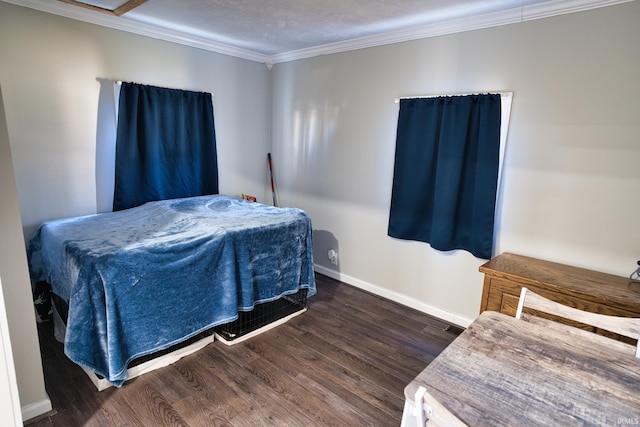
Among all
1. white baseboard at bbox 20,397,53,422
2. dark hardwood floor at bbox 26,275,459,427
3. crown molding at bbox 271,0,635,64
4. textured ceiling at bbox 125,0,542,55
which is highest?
textured ceiling at bbox 125,0,542,55

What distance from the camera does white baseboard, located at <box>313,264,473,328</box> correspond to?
2.91 meters

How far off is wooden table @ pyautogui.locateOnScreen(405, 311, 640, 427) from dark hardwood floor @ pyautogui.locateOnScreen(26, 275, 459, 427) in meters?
0.91

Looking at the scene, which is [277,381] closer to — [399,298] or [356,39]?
[399,298]

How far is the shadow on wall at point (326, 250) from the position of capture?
12.3 ft

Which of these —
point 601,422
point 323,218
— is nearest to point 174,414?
point 601,422

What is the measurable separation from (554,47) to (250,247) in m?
2.45

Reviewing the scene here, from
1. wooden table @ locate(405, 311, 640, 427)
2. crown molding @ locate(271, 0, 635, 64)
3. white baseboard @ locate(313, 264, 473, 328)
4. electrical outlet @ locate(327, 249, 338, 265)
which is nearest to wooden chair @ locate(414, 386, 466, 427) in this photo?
wooden table @ locate(405, 311, 640, 427)

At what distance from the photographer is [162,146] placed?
3238 mm

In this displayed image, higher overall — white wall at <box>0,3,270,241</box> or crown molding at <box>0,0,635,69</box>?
crown molding at <box>0,0,635,69</box>

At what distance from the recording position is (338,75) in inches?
135

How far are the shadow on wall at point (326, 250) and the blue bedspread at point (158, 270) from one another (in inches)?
30.8

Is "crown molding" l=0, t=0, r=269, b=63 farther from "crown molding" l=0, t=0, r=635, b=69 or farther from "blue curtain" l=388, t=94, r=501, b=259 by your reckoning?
"blue curtain" l=388, t=94, r=501, b=259

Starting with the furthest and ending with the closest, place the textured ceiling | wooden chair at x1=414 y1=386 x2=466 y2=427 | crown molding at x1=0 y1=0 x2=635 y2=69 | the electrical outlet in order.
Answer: the electrical outlet, the textured ceiling, crown molding at x1=0 y1=0 x2=635 y2=69, wooden chair at x1=414 y1=386 x2=466 y2=427

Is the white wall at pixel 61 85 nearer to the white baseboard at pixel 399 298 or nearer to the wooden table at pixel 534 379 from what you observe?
the white baseboard at pixel 399 298
